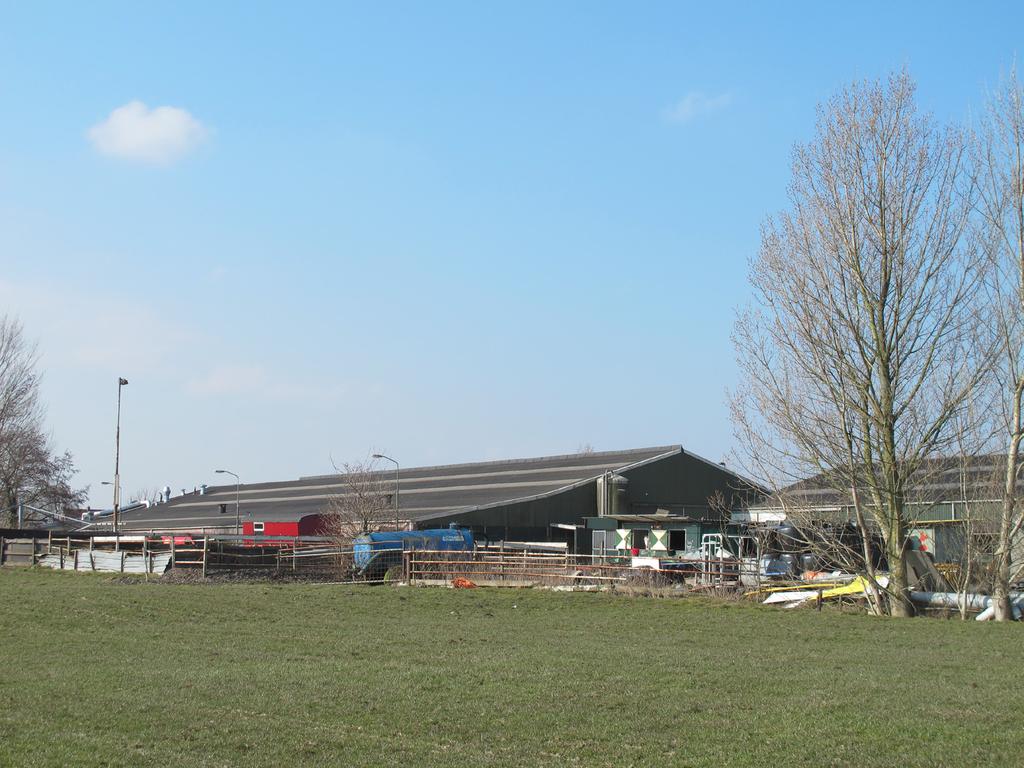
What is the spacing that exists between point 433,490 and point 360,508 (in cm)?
1706

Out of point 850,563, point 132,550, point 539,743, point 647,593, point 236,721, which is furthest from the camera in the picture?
point 132,550

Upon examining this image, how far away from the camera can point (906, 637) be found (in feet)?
72.4

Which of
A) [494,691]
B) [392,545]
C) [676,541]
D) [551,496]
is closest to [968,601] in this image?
[494,691]

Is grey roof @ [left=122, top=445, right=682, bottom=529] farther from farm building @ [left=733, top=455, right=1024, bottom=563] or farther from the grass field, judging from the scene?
the grass field

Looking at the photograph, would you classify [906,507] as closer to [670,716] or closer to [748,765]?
[670,716]

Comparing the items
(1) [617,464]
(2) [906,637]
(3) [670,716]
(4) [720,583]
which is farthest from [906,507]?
(1) [617,464]

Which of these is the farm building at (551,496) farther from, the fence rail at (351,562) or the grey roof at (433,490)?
the fence rail at (351,562)

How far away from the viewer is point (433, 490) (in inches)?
3231

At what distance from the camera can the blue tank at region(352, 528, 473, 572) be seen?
148 feet

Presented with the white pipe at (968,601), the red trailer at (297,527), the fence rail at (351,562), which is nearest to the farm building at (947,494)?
the white pipe at (968,601)

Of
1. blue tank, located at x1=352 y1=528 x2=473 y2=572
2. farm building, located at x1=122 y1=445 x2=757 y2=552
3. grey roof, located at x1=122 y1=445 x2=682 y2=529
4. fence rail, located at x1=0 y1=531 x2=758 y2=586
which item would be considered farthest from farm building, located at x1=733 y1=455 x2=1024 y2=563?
grey roof, located at x1=122 y1=445 x2=682 y2=529

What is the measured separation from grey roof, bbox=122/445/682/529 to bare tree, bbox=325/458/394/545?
209 centimetres

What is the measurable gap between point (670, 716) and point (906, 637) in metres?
11.9

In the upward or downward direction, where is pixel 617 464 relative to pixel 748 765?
upward
